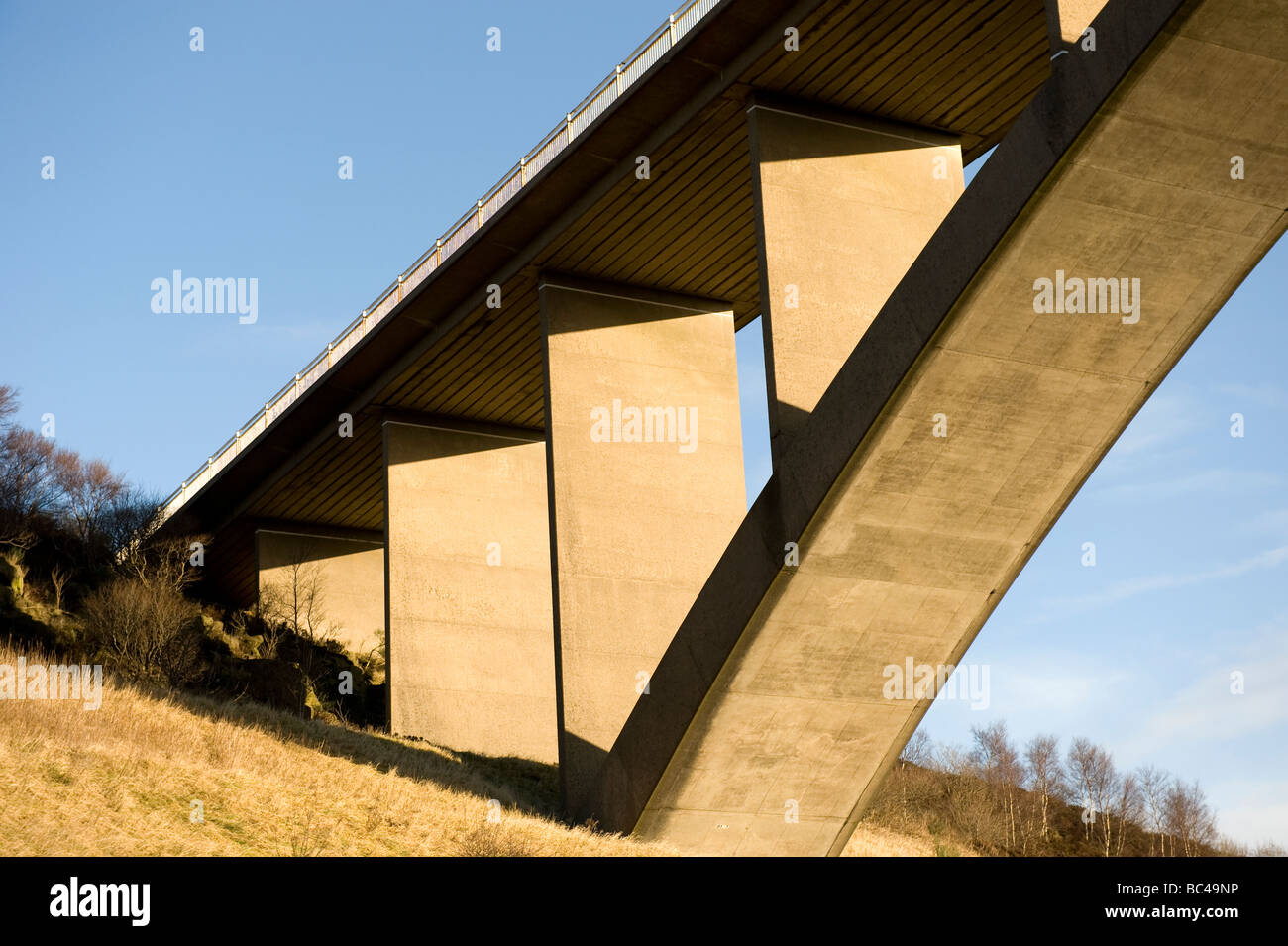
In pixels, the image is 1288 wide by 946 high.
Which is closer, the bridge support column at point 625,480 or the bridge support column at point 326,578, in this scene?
the bridge support column at point 625,480

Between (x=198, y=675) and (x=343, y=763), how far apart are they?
39.5 ft

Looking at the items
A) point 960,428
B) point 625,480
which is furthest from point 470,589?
point 960,428

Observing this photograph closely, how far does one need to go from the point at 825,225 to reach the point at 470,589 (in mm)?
14494

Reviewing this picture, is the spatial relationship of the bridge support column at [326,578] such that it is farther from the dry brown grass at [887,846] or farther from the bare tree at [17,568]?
the dry brown grass at [887,846]

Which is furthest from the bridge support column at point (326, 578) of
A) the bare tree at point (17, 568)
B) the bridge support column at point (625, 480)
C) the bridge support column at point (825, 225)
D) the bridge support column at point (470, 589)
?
the bridge support column at point (825, 225)

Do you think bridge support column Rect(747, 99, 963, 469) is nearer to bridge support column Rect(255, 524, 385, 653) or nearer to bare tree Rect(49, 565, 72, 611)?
bare tree Rect(49, 565, 72, 611)

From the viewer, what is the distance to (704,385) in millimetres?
24094

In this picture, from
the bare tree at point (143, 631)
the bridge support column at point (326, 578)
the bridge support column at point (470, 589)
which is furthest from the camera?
the bridge support column at point (326, 578)

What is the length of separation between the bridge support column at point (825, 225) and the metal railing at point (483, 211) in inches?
71.4

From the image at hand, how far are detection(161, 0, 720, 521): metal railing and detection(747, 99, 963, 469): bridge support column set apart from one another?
1.81 meters

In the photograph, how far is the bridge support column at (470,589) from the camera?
29.0 m
